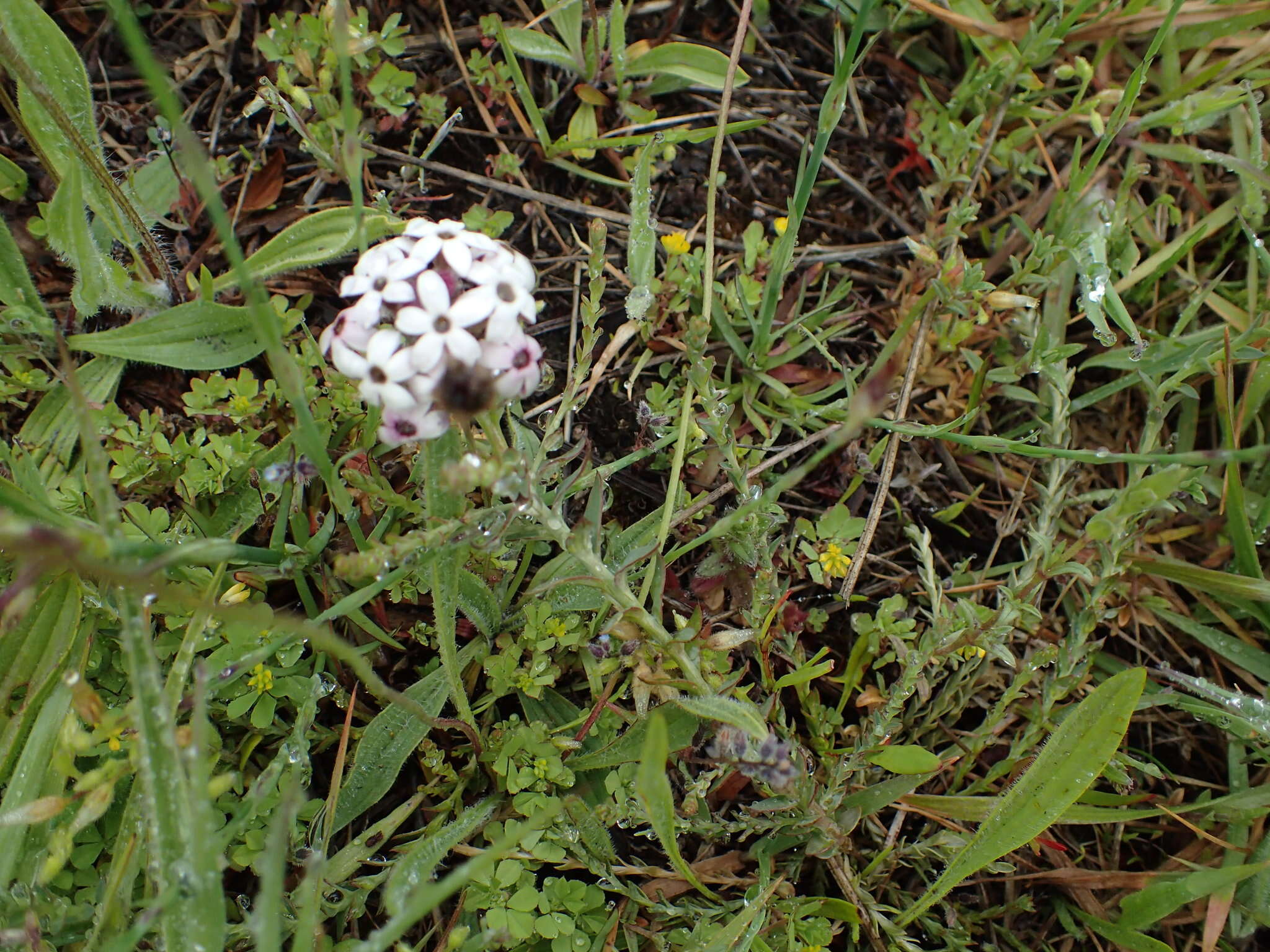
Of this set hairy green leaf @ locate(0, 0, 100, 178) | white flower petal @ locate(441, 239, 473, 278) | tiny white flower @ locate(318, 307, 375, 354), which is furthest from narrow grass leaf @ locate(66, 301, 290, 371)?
white flower petal @ locate(441, 239, 473, 278)

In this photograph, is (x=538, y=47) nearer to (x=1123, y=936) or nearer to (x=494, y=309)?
(x=494, y=309)

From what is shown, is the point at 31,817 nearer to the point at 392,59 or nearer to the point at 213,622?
the point at 213,622

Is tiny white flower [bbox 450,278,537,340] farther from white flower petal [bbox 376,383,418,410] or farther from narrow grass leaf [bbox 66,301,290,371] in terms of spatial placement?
narrow grass leaf [bbox 66,301,290,371]

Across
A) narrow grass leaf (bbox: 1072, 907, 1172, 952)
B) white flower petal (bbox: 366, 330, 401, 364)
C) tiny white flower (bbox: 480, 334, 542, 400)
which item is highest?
white flower petal (bbox: 366, 330, 401, 364)

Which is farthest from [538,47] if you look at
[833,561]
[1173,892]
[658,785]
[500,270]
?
[1173,892]

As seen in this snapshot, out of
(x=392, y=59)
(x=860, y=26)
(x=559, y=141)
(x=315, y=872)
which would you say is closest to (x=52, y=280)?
(x=392, y=59)
